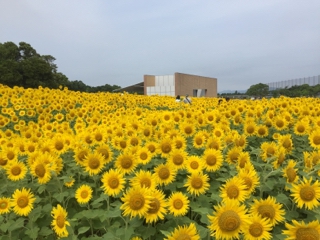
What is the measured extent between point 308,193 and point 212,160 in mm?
971

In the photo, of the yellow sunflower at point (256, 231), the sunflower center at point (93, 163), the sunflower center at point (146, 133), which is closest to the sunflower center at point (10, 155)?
the sunflower center at point (93, 163)

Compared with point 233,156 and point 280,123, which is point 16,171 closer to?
point 233,156

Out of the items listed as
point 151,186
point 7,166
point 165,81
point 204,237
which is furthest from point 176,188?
point 165,81

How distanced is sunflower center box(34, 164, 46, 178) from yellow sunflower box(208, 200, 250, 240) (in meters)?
1.74

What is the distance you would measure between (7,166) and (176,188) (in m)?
1.78

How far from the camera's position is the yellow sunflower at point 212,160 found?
2.89 metres

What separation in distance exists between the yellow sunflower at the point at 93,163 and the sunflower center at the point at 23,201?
0.58 metres

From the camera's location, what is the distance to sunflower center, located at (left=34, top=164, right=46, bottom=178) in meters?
2.73

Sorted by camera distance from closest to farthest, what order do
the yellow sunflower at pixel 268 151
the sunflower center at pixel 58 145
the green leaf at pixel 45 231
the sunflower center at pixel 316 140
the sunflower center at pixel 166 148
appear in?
the green leaf at pixel 45 231
the yellow sunflower at pixel 268 151
the sunflower center at pixel 166 148
the sunflower center at pixel 58 145
the sunflower center at pixel 316 140

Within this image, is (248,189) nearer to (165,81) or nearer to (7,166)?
(7,166)

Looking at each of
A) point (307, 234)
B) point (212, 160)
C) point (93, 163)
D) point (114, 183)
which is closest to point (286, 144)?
point (212, 160)

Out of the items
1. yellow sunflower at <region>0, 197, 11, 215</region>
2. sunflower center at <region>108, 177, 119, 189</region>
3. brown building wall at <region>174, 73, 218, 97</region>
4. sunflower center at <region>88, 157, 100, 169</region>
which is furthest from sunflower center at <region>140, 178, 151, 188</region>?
brown building wall at <region>174, 73, 218, 97</region>

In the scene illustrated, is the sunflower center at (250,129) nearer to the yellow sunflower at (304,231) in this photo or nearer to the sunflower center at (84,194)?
the sunflower center at (84,194)

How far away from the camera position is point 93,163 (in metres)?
2.83
